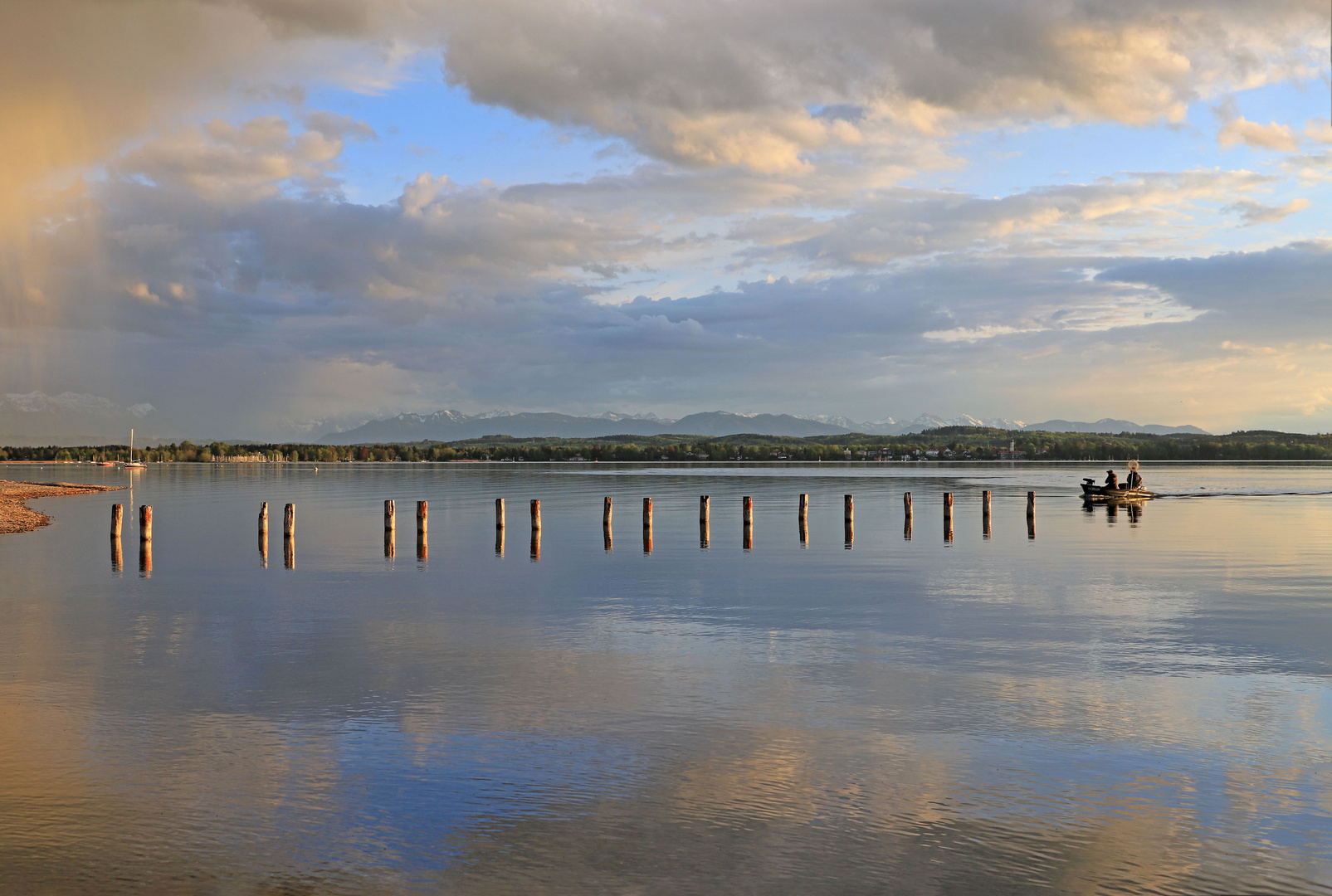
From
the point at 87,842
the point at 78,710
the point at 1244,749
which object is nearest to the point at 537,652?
the point at 78,710

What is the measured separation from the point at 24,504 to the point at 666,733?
218ft

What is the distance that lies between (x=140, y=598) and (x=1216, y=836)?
24072 mm

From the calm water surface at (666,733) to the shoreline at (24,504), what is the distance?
21.0 m

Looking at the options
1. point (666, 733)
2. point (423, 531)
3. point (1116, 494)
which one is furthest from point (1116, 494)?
point (666, 733)

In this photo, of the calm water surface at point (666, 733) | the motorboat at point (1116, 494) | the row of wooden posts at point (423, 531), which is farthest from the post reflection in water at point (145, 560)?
the motorboat at point (1116, 494)

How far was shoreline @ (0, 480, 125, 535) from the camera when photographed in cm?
4640

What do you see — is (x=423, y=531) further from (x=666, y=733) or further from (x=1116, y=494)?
(x=1116, y=494)

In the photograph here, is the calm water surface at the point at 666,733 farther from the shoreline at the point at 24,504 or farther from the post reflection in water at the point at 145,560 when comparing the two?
the shoreline at the point at 24,504

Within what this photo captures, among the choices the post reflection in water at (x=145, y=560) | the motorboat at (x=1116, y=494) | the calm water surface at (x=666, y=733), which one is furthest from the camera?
the motorboat at (x=1116, y=494)

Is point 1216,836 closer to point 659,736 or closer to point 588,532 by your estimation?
point 659,736

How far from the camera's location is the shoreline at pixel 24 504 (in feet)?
152

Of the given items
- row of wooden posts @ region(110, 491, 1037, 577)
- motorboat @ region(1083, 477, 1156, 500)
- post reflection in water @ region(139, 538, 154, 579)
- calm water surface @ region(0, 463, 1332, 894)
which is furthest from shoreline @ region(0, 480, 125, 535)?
motorboat @ region(1083, 477, 1156, 500)

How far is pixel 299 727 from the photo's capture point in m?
12.8

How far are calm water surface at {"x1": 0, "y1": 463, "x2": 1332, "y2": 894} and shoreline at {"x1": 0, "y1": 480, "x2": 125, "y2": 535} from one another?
20983mm
